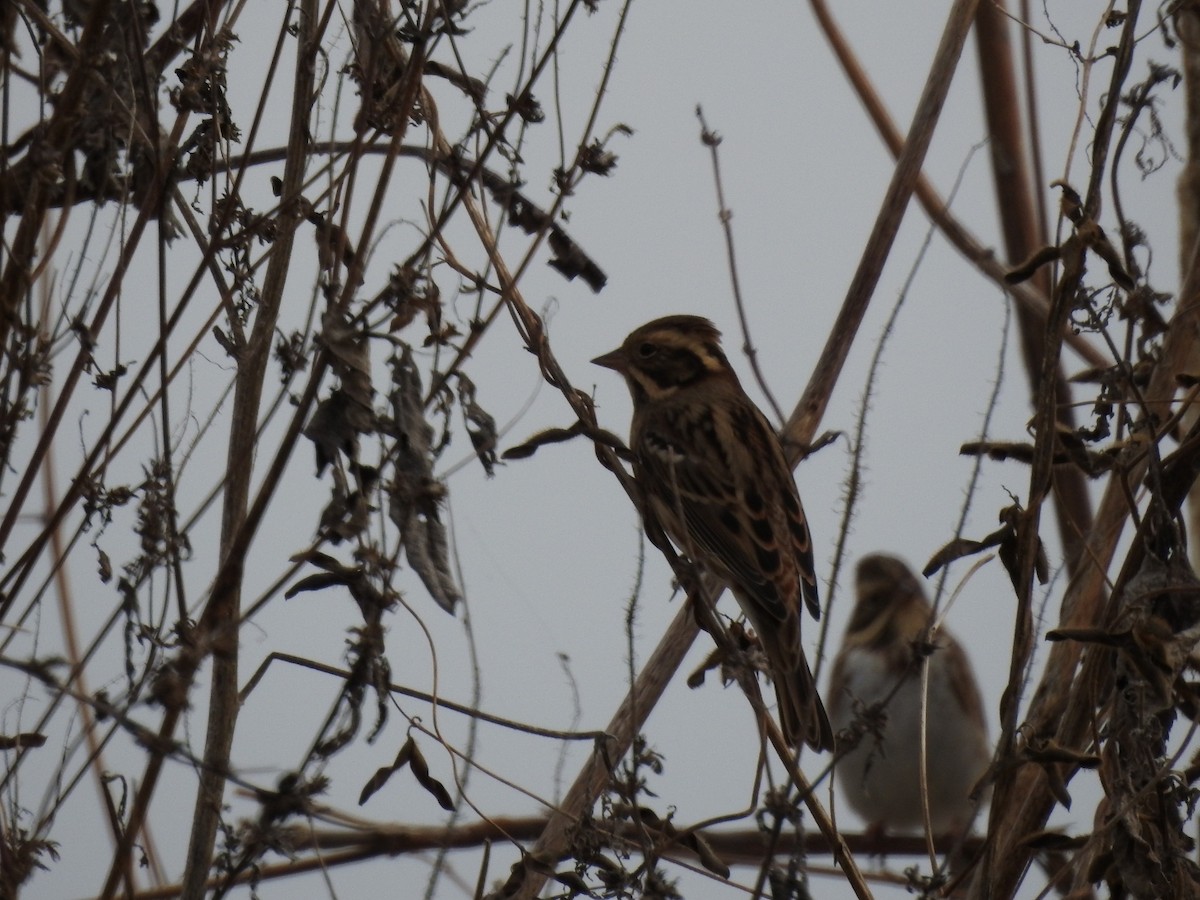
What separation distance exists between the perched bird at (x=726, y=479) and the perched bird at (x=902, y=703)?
1623 millimetres

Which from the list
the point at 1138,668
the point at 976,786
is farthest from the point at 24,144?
the point at 1138,668

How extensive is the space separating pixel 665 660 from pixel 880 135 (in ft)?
7.59

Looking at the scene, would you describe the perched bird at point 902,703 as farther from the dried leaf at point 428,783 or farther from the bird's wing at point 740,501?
the dried leaf at point 428,783

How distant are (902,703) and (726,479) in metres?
2.28

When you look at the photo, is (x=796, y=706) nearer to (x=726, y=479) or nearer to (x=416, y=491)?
(x=726, y=479)

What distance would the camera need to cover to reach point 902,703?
23.0 ft

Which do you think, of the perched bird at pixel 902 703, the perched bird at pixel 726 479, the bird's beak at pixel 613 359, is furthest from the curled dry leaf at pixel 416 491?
the perched bird at pixel 902 703

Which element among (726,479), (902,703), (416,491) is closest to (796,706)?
(726,479)

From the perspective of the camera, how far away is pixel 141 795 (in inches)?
94.7

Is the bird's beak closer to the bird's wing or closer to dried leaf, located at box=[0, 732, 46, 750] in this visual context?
the bird's wing

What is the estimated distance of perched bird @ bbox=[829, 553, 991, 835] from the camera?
274 inches

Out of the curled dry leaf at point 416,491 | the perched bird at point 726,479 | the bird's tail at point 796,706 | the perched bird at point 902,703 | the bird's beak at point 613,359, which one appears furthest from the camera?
the perched bird at point 902,703

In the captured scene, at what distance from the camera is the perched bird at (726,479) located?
455 centimetres

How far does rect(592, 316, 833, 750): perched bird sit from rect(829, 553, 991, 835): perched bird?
5.32 ft
